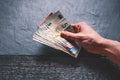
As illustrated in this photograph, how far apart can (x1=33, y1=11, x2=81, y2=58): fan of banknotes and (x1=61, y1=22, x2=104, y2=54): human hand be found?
1.6 inches

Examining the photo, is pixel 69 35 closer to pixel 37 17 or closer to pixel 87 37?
pixel 87 37

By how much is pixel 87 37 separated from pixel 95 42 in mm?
63

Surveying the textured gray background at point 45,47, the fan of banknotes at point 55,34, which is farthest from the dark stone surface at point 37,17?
the fan of banknotes at point 55,34

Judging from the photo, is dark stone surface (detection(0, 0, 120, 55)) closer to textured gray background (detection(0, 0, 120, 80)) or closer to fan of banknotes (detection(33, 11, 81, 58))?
textured gray background (detection(0, 0, 120, 80))

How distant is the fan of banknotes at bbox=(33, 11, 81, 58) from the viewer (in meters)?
→ 1.68

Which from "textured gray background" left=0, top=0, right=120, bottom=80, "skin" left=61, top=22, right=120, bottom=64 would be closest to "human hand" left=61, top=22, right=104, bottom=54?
"skin" left=61, top=22, right=120, bottom=64

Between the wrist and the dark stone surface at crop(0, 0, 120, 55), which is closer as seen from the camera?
the wrist

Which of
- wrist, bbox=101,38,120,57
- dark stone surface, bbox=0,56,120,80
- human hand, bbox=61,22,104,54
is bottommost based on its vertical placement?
dark stone surface, bbox=0,56,120,80

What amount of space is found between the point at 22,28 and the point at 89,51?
1.64 ft

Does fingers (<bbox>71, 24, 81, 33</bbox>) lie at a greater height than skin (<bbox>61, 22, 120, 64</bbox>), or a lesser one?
greater

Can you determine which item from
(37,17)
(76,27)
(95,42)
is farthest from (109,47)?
(37,17)

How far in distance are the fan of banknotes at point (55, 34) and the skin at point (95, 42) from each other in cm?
4

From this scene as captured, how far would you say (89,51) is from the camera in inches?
69.7

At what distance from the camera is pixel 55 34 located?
5.63ft
